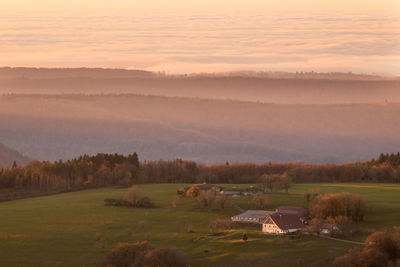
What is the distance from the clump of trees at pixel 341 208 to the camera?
10662 centimetres

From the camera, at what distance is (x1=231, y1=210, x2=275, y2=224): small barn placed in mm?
107062

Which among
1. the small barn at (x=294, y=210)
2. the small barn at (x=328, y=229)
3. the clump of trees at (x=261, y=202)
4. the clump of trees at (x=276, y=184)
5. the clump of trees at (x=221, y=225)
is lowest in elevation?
the small barn at (x=328, y=229)

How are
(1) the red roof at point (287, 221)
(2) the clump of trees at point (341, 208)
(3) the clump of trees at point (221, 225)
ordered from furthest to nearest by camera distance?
(2) the clump of trees at point (341, 208) → (3) the clump of trees at point (221, 225) → (1) the red roof at point (287, 221)

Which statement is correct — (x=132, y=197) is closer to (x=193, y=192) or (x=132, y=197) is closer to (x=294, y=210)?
(x=193, y=192)

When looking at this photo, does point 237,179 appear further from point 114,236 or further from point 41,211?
point 114,236

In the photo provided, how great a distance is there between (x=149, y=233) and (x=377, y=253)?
36433mm

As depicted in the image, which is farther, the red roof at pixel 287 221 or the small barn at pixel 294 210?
the small barn at pixel 294 210

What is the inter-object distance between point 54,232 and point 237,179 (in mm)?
90681

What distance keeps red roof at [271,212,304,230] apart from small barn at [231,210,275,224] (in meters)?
4.88

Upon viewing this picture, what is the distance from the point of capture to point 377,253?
7750cm

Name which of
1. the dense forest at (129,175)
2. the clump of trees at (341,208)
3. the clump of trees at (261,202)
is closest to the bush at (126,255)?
the clump of trees at (341,208)

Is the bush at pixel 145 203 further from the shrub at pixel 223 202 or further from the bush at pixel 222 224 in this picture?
the bush at pixel 222 224

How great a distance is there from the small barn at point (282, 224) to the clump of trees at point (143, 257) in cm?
2086

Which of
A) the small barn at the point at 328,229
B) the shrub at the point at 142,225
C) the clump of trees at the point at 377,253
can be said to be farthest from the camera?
the shrub at the point at 142,225
